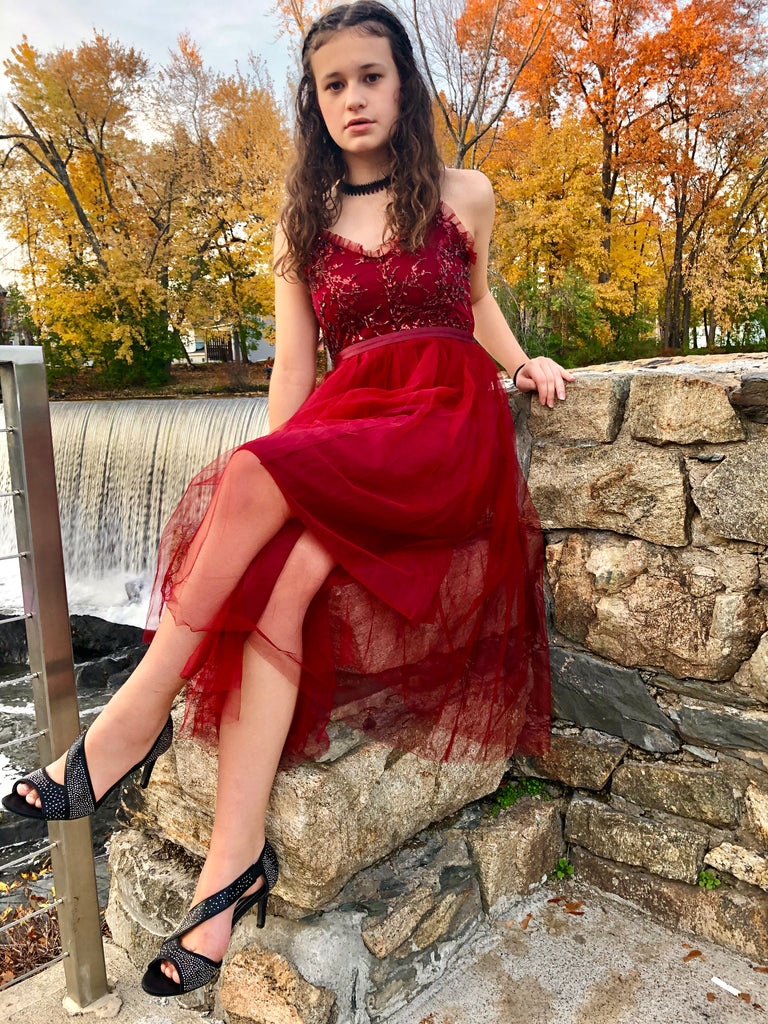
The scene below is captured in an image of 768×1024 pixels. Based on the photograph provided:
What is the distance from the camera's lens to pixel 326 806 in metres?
1.24

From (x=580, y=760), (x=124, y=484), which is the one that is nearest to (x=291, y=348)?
(x=580, y=760)

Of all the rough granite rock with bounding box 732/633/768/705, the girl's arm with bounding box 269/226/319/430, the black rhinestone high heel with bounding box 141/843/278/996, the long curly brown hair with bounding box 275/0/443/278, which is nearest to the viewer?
the black rhinestone high heel with bounding box 141/843/278/996

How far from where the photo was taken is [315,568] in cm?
121

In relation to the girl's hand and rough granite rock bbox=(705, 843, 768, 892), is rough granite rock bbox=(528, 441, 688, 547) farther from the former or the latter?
rough granite rock bbox=(705, 843, 768, 892)

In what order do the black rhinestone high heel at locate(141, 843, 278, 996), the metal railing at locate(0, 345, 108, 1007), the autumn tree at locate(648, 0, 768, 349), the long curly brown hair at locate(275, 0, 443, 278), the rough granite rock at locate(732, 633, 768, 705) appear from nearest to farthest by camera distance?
the black rhinestone high heel at locate(141, 843, 278, 996)
the metal railing at locate(0, 345, 108, 1007)
the rough granite rock at locate(732, 633, 768, 705)
the long curly brown hair at locate(275, 0, 443, 278)
the autumn tree at locate(648, 0, 768, 349)

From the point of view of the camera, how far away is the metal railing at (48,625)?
134cm

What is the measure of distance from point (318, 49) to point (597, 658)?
151 centimetres

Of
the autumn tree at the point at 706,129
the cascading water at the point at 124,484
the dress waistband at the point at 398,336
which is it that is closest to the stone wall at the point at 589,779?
the dress waistband at the point at 398,336

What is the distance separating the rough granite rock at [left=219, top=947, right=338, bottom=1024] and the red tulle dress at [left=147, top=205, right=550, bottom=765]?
0.36 m

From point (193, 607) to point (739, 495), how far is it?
41.4 inches

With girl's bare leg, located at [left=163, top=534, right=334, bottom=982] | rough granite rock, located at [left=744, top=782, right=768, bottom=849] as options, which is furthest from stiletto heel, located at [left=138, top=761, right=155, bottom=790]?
rough granite rock, located at [left=744, top=782, right=768, bottom=849]

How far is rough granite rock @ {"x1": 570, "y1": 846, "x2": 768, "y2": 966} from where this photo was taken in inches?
58.4

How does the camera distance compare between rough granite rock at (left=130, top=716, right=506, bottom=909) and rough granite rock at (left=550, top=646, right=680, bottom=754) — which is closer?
rough granite rock at (left=130, top=716, right=506, bottom=909)

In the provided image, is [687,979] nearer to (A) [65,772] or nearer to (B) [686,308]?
(A) [65,772]
